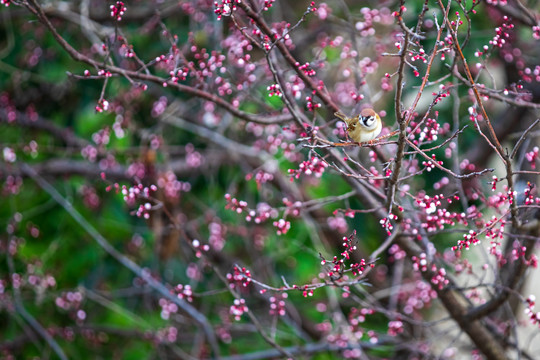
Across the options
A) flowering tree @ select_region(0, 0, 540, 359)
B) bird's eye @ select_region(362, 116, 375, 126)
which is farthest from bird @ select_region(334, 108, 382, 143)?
flowering tree @ select_region(0, 0, 540, 359)

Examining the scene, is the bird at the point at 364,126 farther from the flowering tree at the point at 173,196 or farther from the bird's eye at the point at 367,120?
the flowering tree at the point at 173,196

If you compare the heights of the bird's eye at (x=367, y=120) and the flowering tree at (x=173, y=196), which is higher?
the flowering tree at (x=173, y=196)

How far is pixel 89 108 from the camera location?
559 centimetres

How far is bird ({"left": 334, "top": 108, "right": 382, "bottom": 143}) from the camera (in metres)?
2.51

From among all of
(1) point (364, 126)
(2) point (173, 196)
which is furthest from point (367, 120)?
(2) point (173, 196)

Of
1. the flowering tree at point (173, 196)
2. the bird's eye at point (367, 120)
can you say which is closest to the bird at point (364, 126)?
the bird's eye at point (367, 120)

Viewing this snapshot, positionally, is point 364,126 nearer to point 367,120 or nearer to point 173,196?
point 367,120

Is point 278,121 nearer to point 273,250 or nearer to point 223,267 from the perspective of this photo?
point 273,250

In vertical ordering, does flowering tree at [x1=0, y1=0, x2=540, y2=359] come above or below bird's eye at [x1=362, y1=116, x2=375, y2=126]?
above

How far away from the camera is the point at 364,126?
8.23ft

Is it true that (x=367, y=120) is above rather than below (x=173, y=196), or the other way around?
below

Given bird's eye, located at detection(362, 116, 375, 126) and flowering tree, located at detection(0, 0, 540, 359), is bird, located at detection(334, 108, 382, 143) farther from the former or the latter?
flowering tree, located at detection(0, 0, 540, 359)

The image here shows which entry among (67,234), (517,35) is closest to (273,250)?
(67,234)

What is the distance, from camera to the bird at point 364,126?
2.51 metres
